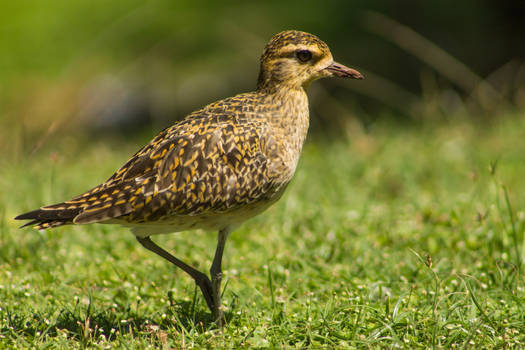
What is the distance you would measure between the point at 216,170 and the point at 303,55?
125 centimetres

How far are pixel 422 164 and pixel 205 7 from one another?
8797 millimetres

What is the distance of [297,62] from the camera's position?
17.7 feet

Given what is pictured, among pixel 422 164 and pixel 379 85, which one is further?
pixel 379 85

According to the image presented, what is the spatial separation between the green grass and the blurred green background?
8.43 feet

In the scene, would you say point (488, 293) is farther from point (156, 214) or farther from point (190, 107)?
point (190, 107)

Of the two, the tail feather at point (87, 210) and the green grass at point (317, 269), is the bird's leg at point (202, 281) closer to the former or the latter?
the green grass at point (317, 269)

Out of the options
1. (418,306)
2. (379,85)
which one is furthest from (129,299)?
(379,85)

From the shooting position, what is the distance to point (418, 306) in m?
4.84

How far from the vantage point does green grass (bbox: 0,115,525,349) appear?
Answer: 451 cm

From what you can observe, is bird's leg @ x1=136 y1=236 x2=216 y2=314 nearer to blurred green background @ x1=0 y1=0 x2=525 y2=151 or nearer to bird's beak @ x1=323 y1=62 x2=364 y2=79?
bird's beak @ x1=323 y1=62 x2=364 y2=79

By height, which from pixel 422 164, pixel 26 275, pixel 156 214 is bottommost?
pixel 422 164

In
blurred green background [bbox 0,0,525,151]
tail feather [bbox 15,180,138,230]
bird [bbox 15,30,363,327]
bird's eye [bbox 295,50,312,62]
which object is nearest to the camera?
tail feather [bbox 15,180,138,230]

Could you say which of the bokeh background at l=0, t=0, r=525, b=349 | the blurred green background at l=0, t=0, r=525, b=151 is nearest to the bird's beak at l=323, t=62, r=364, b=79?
the bokeh background at l=0, t=0, r=525, b=349

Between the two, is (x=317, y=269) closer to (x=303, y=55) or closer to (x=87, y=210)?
(x=303, y=55)
